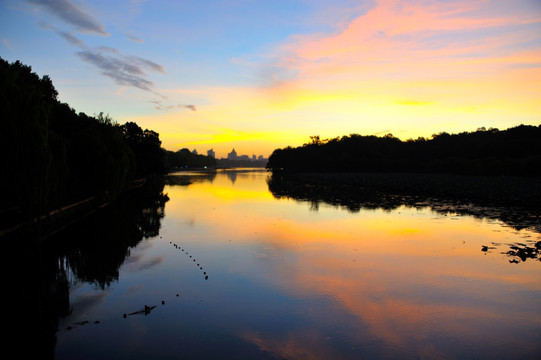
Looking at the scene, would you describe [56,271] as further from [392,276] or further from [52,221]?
[392,276]

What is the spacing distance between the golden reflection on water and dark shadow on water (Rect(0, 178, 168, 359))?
4.01m

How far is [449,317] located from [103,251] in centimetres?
1328

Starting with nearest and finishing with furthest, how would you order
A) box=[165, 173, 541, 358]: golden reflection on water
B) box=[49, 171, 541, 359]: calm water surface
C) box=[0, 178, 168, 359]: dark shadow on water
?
box=[49, 171, 541, 359]: calm water surface, box=[165, 173, 541, 358]: golden reflection on water, box=[0, 178, 168, 359]: dark shadow on water

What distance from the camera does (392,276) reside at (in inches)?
491

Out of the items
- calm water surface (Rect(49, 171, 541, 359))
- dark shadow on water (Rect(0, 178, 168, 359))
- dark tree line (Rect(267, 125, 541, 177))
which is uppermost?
dark tree line (Rect(267, 125, 541, 177))

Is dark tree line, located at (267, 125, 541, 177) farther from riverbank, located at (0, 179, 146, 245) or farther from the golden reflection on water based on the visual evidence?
riverbank, located at (0, 179, 146, 245)

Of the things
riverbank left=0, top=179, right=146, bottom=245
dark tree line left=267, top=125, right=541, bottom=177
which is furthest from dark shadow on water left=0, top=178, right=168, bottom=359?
dark tree line left=267, top=125, right=541, bottom=177

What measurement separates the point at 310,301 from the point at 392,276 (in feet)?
13.0

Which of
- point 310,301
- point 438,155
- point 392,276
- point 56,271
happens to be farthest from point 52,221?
point 438,155

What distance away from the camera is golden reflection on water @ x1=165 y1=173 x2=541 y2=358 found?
319 inches

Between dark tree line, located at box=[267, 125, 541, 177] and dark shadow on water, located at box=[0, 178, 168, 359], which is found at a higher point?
dark tree line, located at box=[267, 125, 541, 177]

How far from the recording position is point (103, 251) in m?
15.7

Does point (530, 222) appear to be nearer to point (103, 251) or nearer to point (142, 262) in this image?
point (142, 262)

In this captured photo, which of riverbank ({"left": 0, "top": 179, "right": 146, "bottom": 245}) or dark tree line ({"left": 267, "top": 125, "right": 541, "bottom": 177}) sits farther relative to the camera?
dark tree line ({"left": 267, "top": 125, "right": 541, "bottom": 177})
